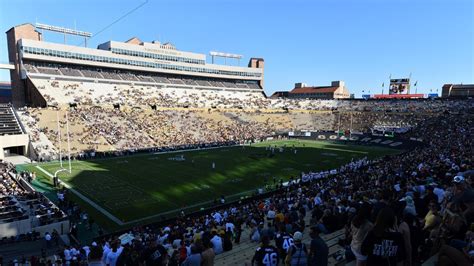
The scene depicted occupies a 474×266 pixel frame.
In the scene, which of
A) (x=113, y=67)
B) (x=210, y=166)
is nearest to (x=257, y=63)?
(x=113, y=67)

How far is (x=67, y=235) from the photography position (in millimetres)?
18531

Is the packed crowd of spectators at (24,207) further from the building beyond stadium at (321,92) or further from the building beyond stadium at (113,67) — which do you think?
the building beyond stadium at (321,92)

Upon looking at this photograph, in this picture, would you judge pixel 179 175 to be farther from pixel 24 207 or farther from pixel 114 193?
pixel 24 207

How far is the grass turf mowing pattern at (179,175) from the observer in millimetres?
25166

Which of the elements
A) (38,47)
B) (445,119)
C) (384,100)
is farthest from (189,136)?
(384,100)

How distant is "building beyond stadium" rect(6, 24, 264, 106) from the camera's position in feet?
204

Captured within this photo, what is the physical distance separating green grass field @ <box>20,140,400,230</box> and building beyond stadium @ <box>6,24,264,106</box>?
30320 mm

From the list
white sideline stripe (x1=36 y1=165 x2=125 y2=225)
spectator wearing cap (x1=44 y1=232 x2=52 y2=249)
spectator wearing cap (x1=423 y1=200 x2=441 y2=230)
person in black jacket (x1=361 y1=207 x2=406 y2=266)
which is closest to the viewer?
person in black jacket (x1=361 y1=207 x2=406 y2=266)

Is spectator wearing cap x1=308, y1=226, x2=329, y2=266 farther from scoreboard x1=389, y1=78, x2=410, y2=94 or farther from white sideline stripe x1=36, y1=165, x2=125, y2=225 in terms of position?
scoreboard x1=389, y1=78, x2=410, y2=94

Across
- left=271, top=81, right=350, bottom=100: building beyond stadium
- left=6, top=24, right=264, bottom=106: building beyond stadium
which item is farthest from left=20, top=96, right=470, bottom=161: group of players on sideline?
left=271, top=81, right=350, bottom=100: building beyond stadium

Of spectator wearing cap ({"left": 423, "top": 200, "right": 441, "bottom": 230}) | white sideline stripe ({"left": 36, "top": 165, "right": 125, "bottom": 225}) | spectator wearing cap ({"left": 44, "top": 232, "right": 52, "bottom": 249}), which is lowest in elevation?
white sideline stripe ({"left": 36, "top": 165, "right": 125, "bottom": 225})

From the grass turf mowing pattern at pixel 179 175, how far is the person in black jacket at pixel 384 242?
20.2m

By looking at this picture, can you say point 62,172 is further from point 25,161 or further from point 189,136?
point 189,136

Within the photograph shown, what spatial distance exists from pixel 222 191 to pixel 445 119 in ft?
187
